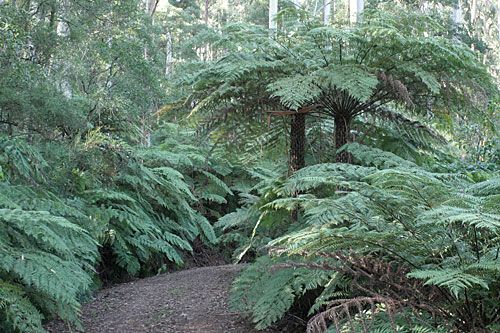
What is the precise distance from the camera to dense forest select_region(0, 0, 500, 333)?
270 centimetres

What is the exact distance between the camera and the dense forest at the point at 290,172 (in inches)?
106

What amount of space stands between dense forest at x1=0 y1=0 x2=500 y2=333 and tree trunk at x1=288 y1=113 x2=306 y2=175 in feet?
0.05

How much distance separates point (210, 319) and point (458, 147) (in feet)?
17.2

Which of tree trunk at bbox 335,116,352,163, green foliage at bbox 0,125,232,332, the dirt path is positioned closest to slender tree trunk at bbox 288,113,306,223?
tree trunk at bbox 335,116,352,163

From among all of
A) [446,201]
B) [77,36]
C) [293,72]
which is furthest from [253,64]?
[77,36]

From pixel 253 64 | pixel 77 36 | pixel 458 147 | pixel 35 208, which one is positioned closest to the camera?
pixel 35 208

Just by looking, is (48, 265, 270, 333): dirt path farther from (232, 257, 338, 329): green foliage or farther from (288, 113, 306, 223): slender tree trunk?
(288, 113, 306, 223): slender tree trunk

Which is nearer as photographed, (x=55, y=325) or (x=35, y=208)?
(x=35, y=208)

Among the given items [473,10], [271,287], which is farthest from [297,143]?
[473,10]

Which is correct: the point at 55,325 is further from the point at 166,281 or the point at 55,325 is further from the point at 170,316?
the point at 166,281

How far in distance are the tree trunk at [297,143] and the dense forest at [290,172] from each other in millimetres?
17

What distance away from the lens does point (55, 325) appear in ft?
14.8

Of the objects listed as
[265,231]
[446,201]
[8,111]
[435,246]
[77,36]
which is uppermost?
[77,36]

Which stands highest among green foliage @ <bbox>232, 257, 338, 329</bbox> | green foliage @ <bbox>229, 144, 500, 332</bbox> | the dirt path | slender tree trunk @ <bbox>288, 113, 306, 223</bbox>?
slender tree trunk @ <bbox>288, 113, 306, 223</bbox>
